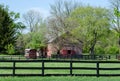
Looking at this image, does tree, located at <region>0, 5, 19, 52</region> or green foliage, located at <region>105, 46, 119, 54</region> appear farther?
green foliage, located at <region>105, 46, 119, 54</region>

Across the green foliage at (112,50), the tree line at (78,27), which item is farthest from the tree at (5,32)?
the green foliage at (112,50)

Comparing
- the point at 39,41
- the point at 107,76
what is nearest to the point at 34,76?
the point at 107,76

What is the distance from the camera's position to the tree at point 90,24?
266 feet

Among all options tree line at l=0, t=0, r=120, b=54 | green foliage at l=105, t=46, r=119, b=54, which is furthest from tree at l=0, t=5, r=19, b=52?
green foliage at l=105, t=46, r=119, b=54

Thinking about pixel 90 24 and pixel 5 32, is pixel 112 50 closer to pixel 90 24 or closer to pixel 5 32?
pixel 90 24

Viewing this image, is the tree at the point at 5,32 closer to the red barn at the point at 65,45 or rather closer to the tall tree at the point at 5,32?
the tall tree at the point at 5,32

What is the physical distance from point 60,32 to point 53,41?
280 cm

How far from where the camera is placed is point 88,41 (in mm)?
82312

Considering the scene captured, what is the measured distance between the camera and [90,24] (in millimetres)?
82062

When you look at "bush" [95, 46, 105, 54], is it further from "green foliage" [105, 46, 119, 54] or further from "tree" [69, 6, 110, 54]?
"tree" [69, 6, 110, 54]

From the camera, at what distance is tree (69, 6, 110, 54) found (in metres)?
81.1

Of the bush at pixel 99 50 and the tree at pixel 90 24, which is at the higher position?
the tree at pixel 90 24

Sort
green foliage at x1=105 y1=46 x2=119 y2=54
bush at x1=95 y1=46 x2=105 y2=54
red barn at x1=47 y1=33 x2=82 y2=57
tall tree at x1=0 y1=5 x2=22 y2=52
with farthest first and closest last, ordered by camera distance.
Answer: bush at x1=95 y1=46 x2=105 y2=54 → green foliage at x1=105 y1=46 x2=119 y2=54 → red barn at x1=47 y1=33 x2=82 y2=57 → tall tree at x1=0 y1=5 x2=22 y2=52

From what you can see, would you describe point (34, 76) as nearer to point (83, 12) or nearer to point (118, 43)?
point (83, 12)
